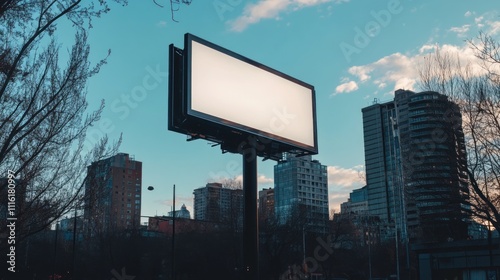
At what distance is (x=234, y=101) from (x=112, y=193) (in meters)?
20.2

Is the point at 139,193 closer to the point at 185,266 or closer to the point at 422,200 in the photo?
the point at 185,266

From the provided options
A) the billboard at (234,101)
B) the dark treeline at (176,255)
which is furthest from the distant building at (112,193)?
the dark treeline at (176,255)

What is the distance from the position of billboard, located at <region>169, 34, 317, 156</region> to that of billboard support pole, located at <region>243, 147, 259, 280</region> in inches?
28.5

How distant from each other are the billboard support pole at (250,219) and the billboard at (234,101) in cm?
72

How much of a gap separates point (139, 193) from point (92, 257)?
79.8ft

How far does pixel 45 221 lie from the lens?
12.7m

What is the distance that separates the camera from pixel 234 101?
→ 51.5ft

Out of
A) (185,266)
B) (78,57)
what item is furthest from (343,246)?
(78,57)

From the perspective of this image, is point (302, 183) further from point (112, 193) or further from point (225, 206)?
point (112, 193)

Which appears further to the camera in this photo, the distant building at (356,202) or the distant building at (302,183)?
the distant building at (356,202)

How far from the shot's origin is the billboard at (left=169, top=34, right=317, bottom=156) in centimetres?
1478

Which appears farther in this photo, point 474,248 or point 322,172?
point 322,172

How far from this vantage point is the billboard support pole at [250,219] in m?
14.9

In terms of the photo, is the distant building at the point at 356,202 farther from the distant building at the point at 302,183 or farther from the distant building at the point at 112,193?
the distant building at the point at 112,193
